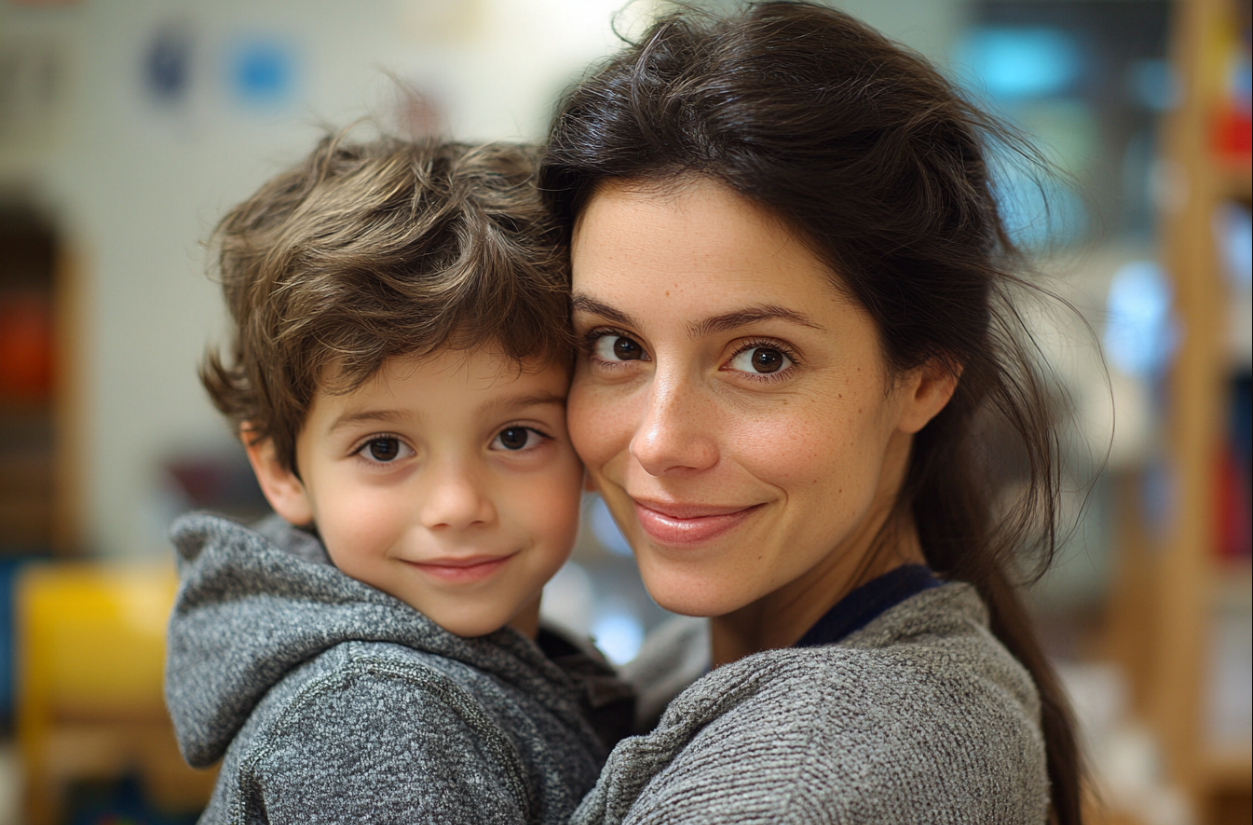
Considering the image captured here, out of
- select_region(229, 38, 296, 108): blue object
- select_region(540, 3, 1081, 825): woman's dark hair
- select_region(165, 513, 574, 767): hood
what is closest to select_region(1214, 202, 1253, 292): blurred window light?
select_region(540, 3, 1081, 825): woman's dark hair

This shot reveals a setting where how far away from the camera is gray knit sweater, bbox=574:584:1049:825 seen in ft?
2.40

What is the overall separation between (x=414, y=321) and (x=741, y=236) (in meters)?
0.29

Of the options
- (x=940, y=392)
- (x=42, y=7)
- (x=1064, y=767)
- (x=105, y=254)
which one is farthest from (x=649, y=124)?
(x=42, y=7)

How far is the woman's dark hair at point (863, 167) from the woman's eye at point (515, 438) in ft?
0.63

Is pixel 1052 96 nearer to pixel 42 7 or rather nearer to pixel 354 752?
pixel 42 7

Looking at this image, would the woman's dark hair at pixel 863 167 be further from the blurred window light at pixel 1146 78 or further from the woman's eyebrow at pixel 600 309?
the blurred window light at pixel 1146 78

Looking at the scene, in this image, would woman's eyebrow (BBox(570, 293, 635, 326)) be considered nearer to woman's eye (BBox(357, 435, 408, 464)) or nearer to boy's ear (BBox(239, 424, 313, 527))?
woman's eye (BBox(357, 435, 408, 464))

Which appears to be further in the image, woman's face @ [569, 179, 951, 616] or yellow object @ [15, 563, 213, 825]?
Answer: yellow object @ [15, 563, 213, 825]

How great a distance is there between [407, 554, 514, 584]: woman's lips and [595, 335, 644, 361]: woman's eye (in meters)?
0.21

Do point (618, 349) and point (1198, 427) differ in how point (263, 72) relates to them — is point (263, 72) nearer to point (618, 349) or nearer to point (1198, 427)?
point (1198, 427)

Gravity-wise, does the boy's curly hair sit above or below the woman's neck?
above

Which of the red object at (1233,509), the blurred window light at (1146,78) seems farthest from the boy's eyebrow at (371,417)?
the blurred window light at (1146,78)

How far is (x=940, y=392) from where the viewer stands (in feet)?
3.27

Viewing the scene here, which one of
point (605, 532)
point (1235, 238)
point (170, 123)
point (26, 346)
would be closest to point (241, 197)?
point (170, 123)
